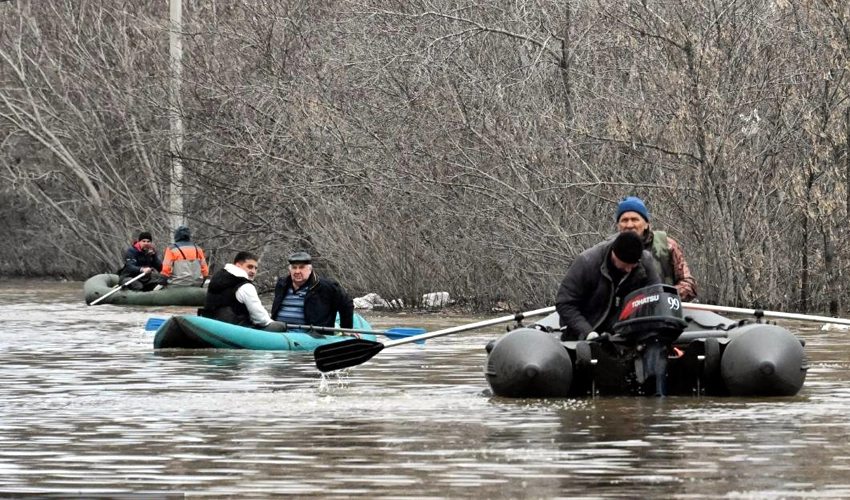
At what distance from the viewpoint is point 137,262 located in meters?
37.3

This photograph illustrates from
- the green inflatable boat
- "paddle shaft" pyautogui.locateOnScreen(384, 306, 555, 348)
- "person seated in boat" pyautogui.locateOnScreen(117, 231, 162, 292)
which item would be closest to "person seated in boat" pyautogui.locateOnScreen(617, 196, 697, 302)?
"paddle shaft" pyautogui.locateOnScreen(384, 306, 555, 348)

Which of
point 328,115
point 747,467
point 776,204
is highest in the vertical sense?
point 328,115

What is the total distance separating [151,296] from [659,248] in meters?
20.4

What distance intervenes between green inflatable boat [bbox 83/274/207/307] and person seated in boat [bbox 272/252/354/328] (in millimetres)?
11838

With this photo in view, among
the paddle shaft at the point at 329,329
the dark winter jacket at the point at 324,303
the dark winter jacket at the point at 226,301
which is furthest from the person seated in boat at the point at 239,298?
the dark winter jacket at the point at 324,303

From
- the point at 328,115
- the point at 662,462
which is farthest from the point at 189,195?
the point at 662,462

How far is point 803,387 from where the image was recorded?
607 inches

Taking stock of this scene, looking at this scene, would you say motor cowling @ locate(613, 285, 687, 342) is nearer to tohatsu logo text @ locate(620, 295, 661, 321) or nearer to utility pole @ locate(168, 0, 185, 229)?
tohatsu logo text @ locate(620, 295, 661, 321)

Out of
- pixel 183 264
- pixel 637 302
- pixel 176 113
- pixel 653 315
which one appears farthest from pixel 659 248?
pixel 176 113

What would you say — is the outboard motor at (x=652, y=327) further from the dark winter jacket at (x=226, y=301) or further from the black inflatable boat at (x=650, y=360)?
the dark winter jacket at (x=226, y=301)

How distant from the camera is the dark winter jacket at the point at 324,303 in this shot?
21.1 meters

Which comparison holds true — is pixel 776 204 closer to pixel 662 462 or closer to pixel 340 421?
pixel 340 421

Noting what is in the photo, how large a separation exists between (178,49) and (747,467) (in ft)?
106

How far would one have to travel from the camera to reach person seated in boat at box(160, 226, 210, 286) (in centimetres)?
3406
